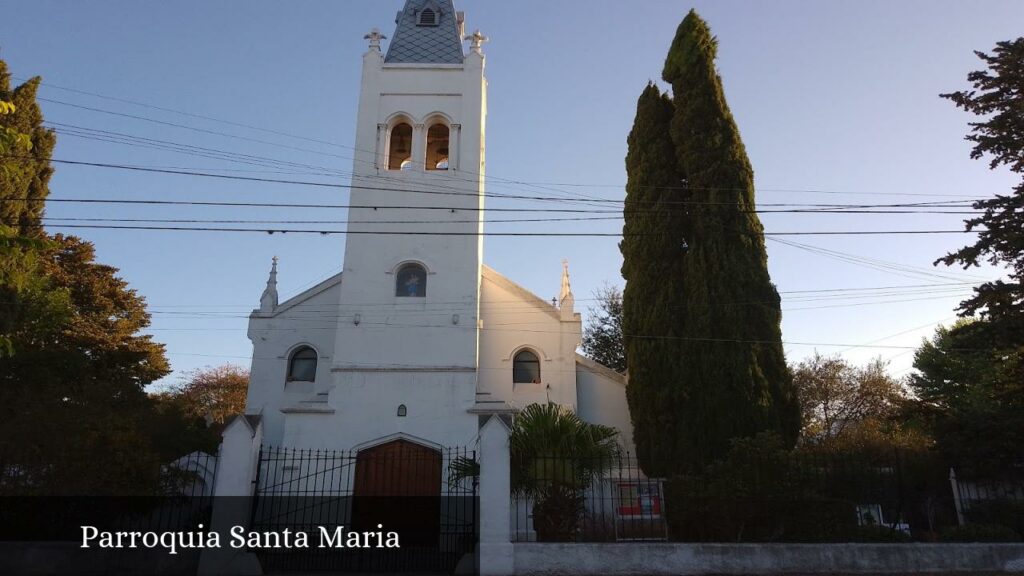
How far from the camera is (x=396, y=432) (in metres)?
17.3

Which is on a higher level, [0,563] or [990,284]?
[990,284]

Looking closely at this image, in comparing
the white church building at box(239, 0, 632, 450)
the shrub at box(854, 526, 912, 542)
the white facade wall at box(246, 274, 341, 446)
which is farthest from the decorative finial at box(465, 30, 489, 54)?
the shrub at box(854, 526, 912, 542)

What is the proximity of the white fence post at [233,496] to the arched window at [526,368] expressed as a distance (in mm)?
9881

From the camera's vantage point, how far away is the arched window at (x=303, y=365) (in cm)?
2023

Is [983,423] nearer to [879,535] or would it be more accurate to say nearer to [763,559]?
[879,535]

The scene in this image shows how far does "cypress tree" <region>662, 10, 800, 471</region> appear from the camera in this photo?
17344mm

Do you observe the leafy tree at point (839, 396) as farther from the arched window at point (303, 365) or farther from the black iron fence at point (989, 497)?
the arched window at point (303, 365)

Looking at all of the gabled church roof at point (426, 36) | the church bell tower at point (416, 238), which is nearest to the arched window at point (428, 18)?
the gabled church roof at point (426, 36)

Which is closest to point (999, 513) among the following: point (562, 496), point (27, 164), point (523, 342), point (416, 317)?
point (562, 496)

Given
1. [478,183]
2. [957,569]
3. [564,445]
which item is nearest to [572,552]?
[564,445]

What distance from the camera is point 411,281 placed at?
64.2 ft

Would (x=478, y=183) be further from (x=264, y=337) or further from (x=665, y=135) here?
(x=264, y=337)

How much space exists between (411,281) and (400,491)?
608 centimetres

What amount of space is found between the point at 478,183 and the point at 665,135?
6211 mm
